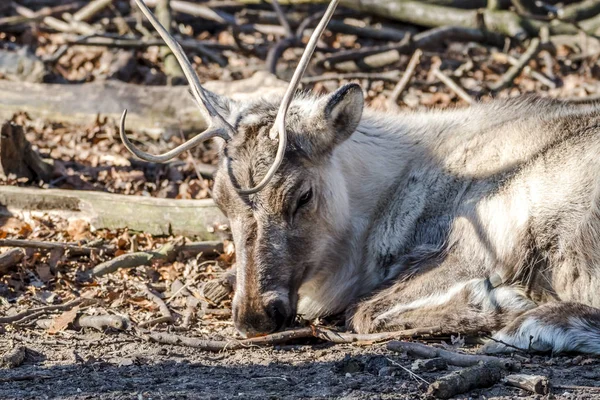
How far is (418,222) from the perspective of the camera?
581 centimetres

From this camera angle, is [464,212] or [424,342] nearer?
[424,342]

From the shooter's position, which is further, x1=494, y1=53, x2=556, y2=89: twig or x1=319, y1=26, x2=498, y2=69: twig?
x1=319, y1=26, x2=498, y2=69: twig

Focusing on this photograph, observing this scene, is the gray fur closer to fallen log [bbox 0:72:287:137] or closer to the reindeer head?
the reindeer head

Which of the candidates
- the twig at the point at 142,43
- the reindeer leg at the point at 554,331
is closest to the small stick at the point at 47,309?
the reindeer leg at the point at 554,331

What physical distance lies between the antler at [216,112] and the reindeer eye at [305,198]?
1.07 feet

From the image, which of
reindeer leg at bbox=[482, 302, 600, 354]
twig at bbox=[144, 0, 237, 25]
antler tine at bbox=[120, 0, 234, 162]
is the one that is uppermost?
twig at bbox=[144, 0, 237, 25]

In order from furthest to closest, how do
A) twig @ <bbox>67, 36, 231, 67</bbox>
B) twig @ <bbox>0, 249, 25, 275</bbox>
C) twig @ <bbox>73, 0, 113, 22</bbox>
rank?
twig @ <bbox>73, 0, 113, 22</bbox>
twig @ <bbox>67, 36, 231, 67</bbox>
twig @ <bbox>0, 249, 25, 275</bbox>

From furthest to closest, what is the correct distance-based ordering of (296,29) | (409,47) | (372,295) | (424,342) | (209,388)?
(296,29) < (409,47) < (372,295) < (424,342) < (209,388)

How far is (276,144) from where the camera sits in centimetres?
537

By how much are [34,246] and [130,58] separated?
452cm

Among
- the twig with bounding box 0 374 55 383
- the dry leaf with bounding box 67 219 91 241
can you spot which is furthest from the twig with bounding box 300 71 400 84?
the twig with bounding box 0 374 55 383

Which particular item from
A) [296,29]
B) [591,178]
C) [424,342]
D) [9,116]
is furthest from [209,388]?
[296,29]

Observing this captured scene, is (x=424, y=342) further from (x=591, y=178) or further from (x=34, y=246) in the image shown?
(x=34, y=246)

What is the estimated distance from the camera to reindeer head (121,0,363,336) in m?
5.18
